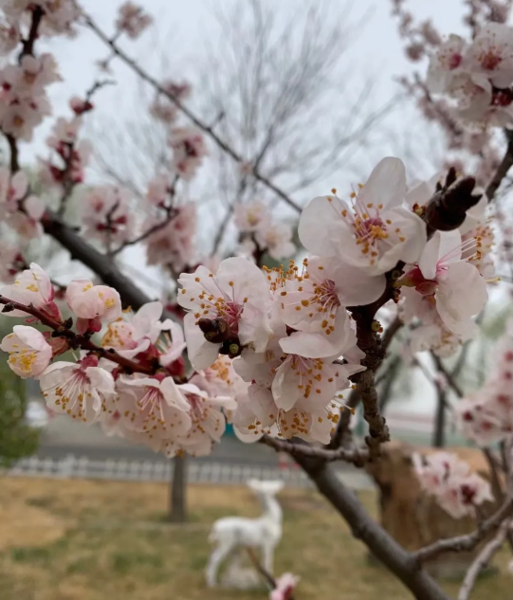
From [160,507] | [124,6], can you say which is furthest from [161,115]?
[160,507]

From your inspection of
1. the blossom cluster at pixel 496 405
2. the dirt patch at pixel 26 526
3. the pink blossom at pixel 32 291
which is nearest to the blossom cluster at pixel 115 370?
the pink blossom at pixel 32 291

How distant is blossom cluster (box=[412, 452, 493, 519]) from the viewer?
103 cm

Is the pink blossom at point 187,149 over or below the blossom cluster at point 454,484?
over

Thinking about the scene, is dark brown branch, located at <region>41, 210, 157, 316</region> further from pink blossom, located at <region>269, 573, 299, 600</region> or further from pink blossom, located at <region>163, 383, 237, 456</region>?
pink blossom, located at <region>269, 573, 299, 600</region>

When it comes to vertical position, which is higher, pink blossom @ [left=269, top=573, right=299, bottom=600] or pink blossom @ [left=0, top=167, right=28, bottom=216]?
pink blossom @ [left=0, top=167, right=28, bottom=216]

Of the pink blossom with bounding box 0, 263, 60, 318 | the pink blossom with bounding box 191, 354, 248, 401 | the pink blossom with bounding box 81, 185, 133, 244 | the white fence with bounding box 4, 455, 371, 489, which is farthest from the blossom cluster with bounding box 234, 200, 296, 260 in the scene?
the white fence with bounding box 4, 455, 371, 489

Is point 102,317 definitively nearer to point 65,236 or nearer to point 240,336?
point 240,336

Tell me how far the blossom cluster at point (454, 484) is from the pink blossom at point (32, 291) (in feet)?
3.11

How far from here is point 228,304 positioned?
302 mm

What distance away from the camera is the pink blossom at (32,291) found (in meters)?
0.33

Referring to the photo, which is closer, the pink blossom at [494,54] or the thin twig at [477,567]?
the pink blossom at [494,54]

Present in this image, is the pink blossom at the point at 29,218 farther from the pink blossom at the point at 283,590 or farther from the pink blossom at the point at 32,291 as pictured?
the pink blossom at the point at 283,590

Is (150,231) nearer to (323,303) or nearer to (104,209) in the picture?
(104,209)

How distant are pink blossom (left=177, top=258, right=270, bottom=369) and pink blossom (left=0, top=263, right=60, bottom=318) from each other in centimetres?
11
